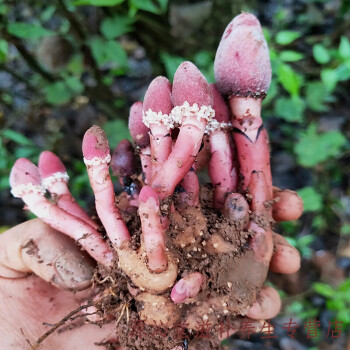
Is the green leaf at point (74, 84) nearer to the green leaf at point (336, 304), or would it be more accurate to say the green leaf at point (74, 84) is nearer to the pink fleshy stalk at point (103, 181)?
the pink fleshy stalk at point (103, 181)

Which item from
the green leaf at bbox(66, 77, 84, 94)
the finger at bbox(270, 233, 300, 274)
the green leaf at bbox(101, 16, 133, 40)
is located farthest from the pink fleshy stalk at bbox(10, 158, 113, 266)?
the green leaf at bbox(66, 77, 84, 94)

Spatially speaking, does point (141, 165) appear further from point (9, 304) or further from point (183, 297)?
point (9, 304)

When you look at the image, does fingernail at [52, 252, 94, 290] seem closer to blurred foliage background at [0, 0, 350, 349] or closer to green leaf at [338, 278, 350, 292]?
blurred foliage background at [0, 0, 350, 349]

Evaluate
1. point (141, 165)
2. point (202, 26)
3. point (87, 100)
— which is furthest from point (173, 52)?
point (141, 165)

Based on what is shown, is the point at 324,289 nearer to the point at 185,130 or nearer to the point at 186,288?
the point at 186,288

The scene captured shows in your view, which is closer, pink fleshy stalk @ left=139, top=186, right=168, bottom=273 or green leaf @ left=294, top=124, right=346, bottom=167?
pink fleshy stalk @ left=139, top=186, right=168, bottom=273
